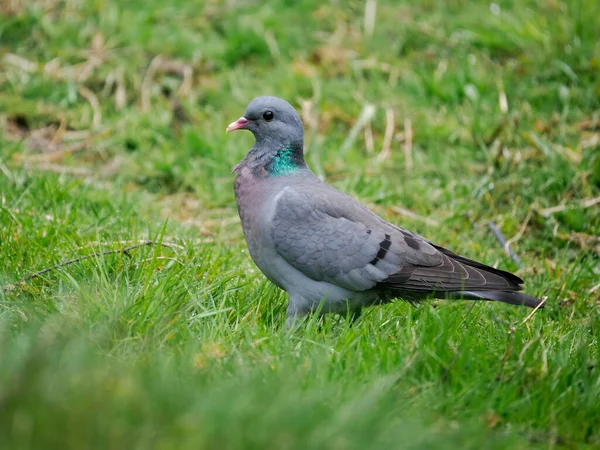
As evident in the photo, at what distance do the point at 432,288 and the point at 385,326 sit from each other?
0.29 meters

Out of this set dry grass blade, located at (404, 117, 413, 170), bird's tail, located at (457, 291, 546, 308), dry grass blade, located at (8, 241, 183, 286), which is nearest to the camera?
dry grass blade, located at (8, 241, 183, 286)

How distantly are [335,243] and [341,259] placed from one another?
3.2 inches

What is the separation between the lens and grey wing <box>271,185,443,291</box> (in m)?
Result: 3.89

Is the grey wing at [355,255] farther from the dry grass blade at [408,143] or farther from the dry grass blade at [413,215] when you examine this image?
the dry grass blade at [408,143]

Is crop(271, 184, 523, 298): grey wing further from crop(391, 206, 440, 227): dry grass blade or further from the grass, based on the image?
crop(391, 206, 440, 227): dry grass blade

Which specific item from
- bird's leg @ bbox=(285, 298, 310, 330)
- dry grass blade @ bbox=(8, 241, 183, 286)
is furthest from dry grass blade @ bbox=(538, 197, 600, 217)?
dry grass blade @ bbox=(8, 241, 183, 286)

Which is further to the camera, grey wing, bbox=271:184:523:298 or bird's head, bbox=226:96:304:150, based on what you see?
bird's head, bbox=226:96:304:150

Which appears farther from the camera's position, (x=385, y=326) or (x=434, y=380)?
(x=385, y=326)

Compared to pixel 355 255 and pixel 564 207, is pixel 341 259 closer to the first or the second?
pixel 355 255

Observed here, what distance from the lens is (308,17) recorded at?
8.02 meters

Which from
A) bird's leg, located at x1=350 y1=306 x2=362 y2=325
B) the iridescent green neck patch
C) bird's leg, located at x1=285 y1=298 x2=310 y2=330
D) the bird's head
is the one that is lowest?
bird's leg, located at x1=350 y1=306 x2=362 y2=325

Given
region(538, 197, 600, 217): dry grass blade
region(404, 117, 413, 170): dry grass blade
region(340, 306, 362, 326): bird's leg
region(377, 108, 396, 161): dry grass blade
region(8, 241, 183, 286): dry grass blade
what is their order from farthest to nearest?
region(377, 108, 396, 161): dry grass blade → region(404, 117, 413, 170): dry grass blade → region(538, 197, 600, 217): dry grass blade → region(340, 306, 362, 326): bird's leg → region(8, 241, 183, 286): dry grass blade

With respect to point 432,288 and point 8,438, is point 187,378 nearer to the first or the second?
point 8,438

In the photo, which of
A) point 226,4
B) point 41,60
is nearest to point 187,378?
point 41,60
